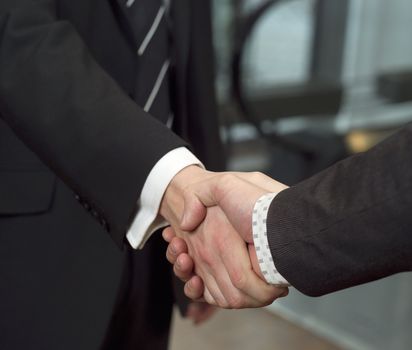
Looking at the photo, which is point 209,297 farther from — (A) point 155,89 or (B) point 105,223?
(A) point 155,89

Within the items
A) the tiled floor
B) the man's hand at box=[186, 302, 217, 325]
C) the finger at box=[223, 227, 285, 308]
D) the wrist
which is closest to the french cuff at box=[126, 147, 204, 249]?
the wrist

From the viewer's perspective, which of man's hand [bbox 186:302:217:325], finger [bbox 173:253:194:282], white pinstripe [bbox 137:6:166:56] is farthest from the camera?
man's hand [bbox 186:302:217:325]

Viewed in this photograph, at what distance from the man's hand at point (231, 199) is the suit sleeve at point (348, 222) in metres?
0.06

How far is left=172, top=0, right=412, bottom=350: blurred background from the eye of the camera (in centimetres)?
257

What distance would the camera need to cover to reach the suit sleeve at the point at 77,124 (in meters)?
0.94

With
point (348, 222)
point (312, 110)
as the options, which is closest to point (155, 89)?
point (348, 222)

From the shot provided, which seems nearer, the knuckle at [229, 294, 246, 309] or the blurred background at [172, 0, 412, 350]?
the knuckle at [229, 294, 246, 309]

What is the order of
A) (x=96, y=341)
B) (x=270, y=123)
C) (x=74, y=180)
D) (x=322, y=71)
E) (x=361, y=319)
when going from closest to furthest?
(x=74, y=180)
(x=96, y=341)
(x=361, y=319)
(x=270, y=123)
(x=322, y=71)

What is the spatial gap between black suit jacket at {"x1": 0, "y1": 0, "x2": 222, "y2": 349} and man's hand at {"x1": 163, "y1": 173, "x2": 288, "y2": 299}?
85mm

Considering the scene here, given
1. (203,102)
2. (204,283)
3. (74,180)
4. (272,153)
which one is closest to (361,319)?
(272,153)

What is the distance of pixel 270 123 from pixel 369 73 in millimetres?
906

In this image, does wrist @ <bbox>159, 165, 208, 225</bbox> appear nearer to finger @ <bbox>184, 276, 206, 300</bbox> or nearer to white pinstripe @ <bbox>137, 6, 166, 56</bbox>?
finger @ <bbox>184, 276, 206, 300</bbox>

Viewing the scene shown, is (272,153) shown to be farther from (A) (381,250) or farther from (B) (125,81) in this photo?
(A) (381,250)

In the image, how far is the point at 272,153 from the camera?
3.40 m
